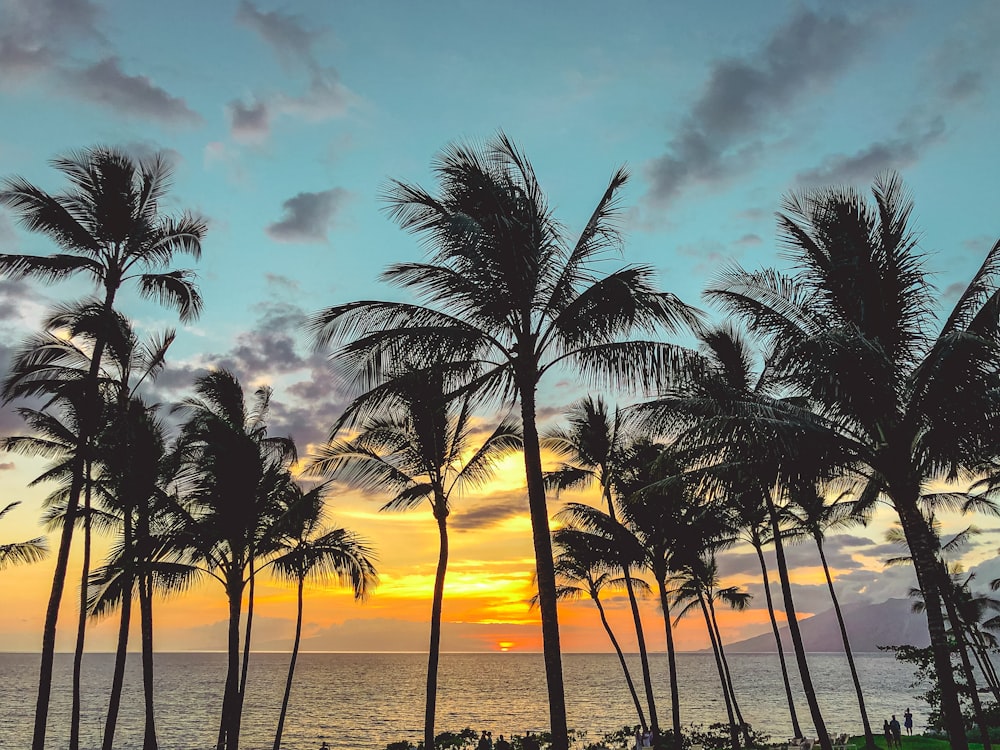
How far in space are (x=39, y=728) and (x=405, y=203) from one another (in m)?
12.3

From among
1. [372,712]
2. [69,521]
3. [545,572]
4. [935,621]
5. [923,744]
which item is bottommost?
[372,712]

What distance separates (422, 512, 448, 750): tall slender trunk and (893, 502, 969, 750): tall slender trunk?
33.8ft

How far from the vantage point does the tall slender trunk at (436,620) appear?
1733 centimetres

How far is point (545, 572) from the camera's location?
10828 mm

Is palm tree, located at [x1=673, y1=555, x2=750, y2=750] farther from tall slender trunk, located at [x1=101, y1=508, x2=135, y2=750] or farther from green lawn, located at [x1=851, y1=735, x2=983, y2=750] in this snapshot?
tall slender trunk, located at [x1=101, y1=508, x2=135, y2=750]

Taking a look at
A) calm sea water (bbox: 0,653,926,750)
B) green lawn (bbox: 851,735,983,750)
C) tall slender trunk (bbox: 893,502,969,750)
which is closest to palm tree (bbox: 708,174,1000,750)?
tall slender trunk (bbox: 893,502,969,750)

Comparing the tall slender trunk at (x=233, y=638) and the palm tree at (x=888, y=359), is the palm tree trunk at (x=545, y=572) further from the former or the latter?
the tall slender trunk at (x=233, y=638)

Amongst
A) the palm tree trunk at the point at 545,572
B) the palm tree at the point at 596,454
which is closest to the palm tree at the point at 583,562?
the palm tree at the point at 596,454

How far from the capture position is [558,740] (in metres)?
10.1

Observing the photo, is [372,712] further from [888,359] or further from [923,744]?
[888,359]

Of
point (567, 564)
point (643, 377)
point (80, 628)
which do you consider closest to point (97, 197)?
point (643, 377)

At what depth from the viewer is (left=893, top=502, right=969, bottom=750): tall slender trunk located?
10969 mm

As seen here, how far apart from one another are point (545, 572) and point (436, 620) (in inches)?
328

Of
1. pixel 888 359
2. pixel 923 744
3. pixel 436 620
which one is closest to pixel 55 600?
pixel 436 620
